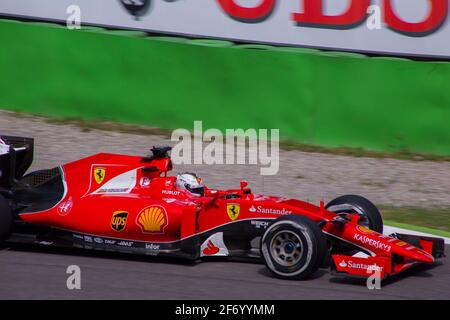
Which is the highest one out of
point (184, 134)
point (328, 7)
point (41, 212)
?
point (328, 7)

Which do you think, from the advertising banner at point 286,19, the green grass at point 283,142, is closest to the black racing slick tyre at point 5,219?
the green grass at point 283,142

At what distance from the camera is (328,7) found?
1319 centimetres

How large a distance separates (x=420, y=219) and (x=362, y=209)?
208cm

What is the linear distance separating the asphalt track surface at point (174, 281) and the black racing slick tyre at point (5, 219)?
20 cm

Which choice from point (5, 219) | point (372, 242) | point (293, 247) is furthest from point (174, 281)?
point (5, 219)

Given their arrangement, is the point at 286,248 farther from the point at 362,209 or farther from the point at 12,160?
the point at 12,160

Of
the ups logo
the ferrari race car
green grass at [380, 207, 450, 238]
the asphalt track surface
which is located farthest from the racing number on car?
green grass at [380, 207, 450, 238]

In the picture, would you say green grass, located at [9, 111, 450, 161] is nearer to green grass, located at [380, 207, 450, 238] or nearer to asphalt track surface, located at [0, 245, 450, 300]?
green grass, located at [380, 207, 450, 238]

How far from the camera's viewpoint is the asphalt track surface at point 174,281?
6742mm

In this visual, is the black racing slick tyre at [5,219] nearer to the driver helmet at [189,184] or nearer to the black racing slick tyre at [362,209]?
the driver helmet at [189,184]

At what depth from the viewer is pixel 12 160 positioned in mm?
8328
